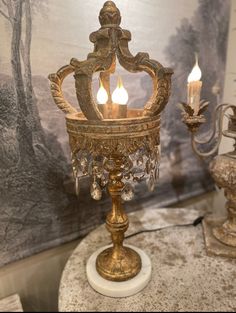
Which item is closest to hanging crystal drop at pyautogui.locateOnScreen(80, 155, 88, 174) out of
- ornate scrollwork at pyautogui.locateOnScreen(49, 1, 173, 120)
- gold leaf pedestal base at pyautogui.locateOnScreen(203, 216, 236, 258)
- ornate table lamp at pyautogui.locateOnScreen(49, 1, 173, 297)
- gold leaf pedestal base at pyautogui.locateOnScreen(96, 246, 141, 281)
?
ornate table lamp at pyautogui.locateOnScreen(49, 1, 173, 297)

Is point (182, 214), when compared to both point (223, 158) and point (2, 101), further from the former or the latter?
point (2, 101)

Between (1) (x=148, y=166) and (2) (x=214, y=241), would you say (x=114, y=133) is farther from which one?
(2) (x=214, y=241)

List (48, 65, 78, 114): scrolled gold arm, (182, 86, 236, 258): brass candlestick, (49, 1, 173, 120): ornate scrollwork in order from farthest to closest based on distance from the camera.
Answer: (182, 86, 236, 258): brass candlestick, (48, 65, 78, 114): scrolled gold arm, (49, 1, 173, 120): ornate scrollwork

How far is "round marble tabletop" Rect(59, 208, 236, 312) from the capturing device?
1.84ft

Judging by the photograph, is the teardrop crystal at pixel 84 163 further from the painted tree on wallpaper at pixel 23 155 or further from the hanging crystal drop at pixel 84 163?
the painted tree on wallpaper at pixel 23 155

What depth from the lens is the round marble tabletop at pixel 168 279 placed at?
56cm

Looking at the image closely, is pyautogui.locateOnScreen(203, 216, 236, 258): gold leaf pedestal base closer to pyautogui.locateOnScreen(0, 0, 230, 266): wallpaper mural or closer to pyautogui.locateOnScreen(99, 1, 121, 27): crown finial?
pyautogui.locateOnScreen(0, 0, 230, 266): wallpaper mural

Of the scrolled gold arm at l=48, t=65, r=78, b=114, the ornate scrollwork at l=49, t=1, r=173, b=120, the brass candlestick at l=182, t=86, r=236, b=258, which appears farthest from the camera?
the brass candlestick at l=182, t=86, r=236, b=258

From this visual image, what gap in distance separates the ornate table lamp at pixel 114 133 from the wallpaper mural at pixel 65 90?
21cm

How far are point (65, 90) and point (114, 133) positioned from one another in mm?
377

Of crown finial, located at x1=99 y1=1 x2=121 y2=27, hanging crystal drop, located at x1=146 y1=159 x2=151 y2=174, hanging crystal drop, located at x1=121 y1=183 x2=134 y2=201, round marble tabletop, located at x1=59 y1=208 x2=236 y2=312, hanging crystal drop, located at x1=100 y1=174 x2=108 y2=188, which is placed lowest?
round marble tabletop, located at x1=59 y1=208 x2=236 y2=312

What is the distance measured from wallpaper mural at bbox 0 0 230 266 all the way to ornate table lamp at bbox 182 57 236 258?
11.0 inches

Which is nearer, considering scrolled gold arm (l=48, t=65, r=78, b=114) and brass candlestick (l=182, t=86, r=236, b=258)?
scrolled gold arm (l=48, t=65, r=78, b=114)

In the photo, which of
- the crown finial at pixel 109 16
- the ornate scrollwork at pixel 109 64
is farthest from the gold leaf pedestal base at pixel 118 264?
the crown finial at pixel 109 16
